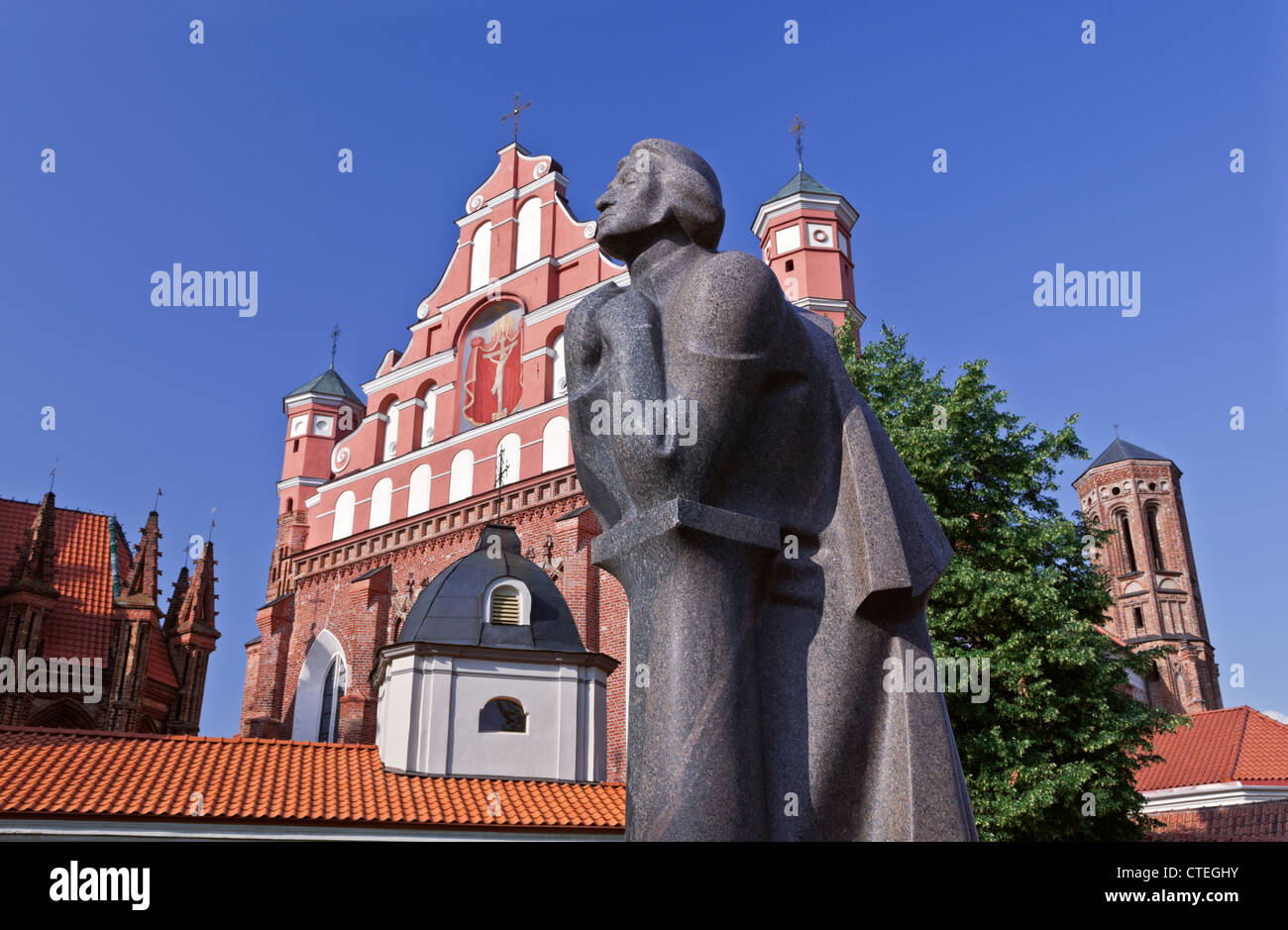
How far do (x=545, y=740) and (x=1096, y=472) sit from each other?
45282 millimetres

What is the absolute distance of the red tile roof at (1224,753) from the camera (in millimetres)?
28453

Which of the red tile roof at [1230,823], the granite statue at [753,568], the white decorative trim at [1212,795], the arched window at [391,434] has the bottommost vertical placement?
the red tile roof at [1230,823]

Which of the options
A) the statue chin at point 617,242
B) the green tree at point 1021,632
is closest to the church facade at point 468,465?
the green tree at point 1021,632

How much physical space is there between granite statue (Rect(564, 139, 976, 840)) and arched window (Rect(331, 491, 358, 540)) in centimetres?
2578

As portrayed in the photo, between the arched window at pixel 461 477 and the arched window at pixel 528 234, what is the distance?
5.24 m

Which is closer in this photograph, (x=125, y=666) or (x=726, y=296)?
(x=726, y=296)

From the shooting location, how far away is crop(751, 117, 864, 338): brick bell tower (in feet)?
79.7

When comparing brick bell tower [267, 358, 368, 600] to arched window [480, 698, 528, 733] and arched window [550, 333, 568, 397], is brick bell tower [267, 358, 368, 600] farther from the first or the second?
arched window [480, 698, 528, 733]

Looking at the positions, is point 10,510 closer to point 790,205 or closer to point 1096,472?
point 790,205

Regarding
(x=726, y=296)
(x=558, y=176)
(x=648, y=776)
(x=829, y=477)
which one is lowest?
(x=648, y=776)

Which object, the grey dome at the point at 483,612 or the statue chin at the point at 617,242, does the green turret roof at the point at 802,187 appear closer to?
the grey dome at the point at 483,612

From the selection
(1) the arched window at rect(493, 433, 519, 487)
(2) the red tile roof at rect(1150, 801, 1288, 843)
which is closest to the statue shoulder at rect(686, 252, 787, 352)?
(1) the arched window at rect(493, 433, 519, 487)

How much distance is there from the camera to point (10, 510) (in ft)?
109
